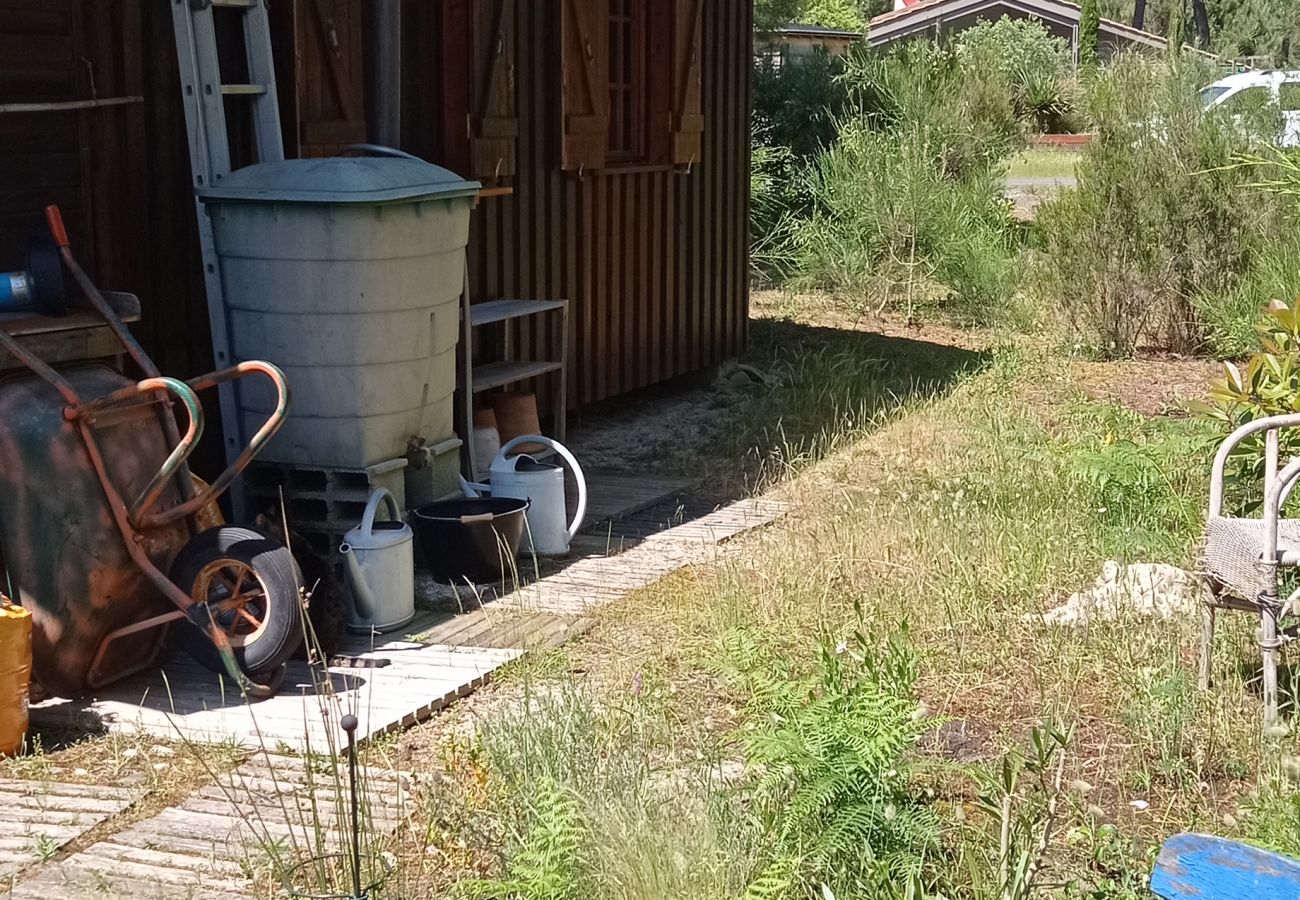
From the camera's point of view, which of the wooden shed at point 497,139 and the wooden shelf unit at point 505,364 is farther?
the wooden shelf unit at point 505,364

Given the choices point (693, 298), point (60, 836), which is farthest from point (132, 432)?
point (693, 298)

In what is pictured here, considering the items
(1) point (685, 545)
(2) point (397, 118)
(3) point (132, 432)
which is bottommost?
(1) point (685, 545)

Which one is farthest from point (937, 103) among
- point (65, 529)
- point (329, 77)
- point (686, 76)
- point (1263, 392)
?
point (65, 529)

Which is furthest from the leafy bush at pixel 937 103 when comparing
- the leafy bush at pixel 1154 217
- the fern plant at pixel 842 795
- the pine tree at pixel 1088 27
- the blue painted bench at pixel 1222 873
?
the pine tree at pixel 1088 27

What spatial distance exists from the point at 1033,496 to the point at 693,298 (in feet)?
13.9

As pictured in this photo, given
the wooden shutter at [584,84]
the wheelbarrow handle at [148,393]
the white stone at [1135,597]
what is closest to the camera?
the wheelbarrow handle at [148,393]

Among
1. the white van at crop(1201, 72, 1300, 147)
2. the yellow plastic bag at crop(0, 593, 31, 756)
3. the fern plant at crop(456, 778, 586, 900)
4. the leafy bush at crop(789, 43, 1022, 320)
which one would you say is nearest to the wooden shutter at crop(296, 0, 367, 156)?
the yellow plastic bag at crop(0, 593, 31, 756)

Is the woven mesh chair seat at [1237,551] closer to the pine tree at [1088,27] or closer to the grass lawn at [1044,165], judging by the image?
the grass lawn at [1044,165]

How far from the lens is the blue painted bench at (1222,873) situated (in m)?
2.73

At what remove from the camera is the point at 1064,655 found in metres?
4.96

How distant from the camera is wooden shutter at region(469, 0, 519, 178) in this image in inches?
312

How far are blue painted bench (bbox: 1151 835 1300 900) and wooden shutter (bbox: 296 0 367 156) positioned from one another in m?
4.80

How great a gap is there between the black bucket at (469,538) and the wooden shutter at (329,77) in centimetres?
Result: 162

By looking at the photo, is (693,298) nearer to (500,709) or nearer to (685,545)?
(685,545)
